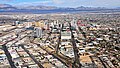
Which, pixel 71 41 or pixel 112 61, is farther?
pixel 71 41

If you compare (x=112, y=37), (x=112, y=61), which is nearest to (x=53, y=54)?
(x=112, y=61)

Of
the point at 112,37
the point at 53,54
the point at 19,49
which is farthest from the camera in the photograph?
the point at 112,37

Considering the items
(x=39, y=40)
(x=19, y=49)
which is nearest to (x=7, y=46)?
(x=19, y=49)

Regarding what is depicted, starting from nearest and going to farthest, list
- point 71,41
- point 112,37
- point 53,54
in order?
point 53,54 → point 71,41 → point 112,37

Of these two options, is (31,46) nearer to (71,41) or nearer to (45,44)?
(45,44)

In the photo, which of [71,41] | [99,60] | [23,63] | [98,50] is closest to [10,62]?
[23,63]

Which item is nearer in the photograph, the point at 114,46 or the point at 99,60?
the point at 99,60

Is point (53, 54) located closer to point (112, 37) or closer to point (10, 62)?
point (10, 62)

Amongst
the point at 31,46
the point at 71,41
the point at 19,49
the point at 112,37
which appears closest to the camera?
the point at 19,49

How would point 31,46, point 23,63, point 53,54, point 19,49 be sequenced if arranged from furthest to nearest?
point 31,46, point 19,49, point 53,54, point 23,63
